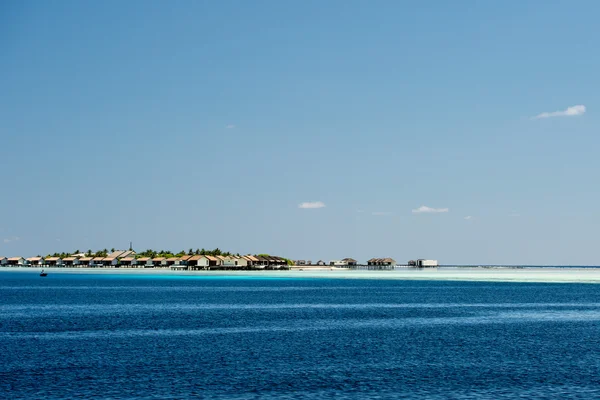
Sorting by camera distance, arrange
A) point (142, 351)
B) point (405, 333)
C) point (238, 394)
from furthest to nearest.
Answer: point (405, 333), point (142, 351), point (238, 394)

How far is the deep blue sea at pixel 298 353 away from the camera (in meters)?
30.2

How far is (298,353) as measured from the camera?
134 feet

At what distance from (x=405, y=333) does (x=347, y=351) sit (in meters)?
11.2

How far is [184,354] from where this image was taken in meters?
40.2

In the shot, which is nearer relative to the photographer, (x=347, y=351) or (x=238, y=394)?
(x=238, y=394)

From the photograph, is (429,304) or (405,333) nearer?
(405,333)

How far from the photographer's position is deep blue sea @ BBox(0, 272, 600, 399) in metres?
30.2

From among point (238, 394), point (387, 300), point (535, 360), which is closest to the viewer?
point (238, 394)

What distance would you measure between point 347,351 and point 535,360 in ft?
36.5

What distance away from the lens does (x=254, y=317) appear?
6550 cm

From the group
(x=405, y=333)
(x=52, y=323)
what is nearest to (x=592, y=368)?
(x=405, y=333)

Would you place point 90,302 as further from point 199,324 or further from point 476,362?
point 476,362

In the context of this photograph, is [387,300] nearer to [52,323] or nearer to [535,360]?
[52,323]

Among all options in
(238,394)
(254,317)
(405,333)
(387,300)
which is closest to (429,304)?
(387,300)
